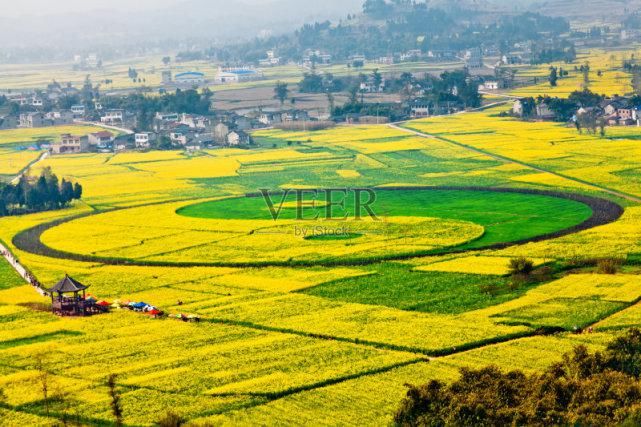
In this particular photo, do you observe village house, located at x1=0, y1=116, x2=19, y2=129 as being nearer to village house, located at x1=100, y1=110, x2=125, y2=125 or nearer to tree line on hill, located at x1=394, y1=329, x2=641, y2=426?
village house, located at x1=100, y1=110, x2=125, y2=125

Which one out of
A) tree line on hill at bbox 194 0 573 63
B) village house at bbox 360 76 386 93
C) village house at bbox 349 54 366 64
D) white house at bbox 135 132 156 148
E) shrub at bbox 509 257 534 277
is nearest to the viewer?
shrub at bbox 509 257 534 277

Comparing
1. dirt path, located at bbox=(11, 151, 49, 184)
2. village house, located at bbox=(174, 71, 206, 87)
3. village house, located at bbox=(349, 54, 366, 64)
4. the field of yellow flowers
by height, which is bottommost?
dirt path, located at bbox=(11, 151, 49, 184)

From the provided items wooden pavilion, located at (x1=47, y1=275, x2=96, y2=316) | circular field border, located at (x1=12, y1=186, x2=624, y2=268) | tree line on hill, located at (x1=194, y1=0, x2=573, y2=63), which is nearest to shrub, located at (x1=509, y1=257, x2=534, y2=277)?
circular field border, located at (x1=12, y1=186, x2=624, y2=268)

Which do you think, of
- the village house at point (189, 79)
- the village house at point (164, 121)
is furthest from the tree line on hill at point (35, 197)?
the village house at point (189, 79)

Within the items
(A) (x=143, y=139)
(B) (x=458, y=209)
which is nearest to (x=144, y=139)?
(A) (x=143, y=139)

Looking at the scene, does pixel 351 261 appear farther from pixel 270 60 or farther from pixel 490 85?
pixel 270 60

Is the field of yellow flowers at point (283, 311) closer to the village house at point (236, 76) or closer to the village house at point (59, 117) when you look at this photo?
the village house at point (59, 117)
